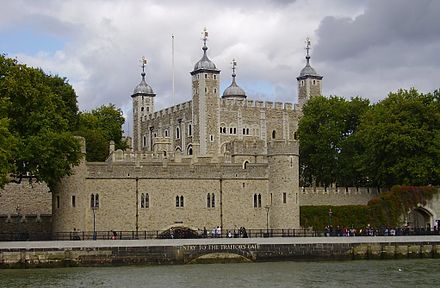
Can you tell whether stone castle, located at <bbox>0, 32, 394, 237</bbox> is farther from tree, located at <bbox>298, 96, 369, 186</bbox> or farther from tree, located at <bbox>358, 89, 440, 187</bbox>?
tree, located at <bbox>298, 96, 369, 186</bbox>

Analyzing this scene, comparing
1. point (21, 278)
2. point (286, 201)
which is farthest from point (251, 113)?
point (21, 278)

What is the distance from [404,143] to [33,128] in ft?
84.5

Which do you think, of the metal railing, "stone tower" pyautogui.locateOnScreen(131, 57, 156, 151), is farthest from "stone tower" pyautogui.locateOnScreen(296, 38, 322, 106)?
the metal railing

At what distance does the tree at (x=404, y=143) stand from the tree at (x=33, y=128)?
902 inches

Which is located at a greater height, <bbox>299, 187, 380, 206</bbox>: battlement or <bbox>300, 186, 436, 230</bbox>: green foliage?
<bbox>299, 187, 380, 206</bbox>: battlement

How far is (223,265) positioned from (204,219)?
10175mm

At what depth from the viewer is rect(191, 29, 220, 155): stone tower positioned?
97.5 m

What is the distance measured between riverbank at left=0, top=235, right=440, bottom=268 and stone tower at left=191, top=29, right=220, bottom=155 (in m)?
45.2

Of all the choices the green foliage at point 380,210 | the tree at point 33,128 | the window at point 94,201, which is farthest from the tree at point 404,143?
the tree at point 33,128

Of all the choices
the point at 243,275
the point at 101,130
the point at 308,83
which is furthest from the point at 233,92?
the point at 243,275

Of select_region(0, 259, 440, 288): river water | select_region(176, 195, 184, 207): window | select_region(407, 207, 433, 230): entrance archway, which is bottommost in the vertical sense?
select_region(0, 259, 440, 288): river water

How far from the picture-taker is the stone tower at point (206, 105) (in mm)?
97500

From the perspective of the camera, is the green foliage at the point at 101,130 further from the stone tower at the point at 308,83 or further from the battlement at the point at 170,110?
the stone tower at the point at 308,83

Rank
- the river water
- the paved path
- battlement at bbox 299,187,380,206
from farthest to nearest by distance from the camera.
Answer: battlement at bbox 299,187,380,206, the paved path, the river water
